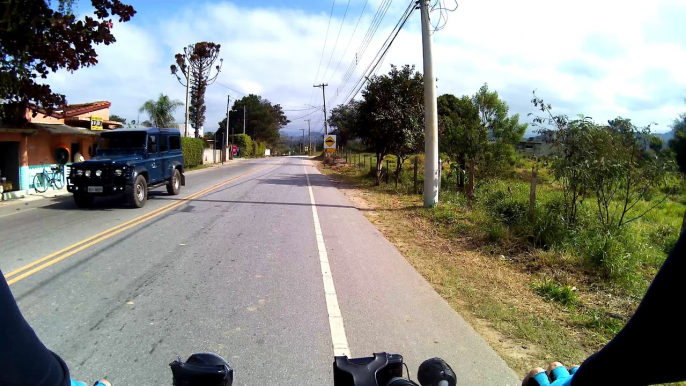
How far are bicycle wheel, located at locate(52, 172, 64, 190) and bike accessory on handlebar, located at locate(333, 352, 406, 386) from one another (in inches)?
773

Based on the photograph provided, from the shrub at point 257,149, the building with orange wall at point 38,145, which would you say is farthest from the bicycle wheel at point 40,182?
the shrub at point 257,149

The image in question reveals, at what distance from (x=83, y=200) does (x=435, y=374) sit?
1295 cm

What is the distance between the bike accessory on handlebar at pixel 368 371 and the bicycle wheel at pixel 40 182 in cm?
1871

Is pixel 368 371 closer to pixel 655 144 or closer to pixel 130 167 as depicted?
pixel 655 144

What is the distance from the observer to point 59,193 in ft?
55.9

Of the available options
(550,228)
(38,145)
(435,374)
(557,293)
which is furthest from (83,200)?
(435,374)

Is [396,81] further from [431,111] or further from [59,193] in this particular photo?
[59,193]

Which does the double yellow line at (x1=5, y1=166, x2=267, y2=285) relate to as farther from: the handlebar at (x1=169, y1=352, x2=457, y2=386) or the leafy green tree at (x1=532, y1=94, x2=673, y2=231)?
the leafy green tree at (x1=532, y1=94, x2=673, y2=231)

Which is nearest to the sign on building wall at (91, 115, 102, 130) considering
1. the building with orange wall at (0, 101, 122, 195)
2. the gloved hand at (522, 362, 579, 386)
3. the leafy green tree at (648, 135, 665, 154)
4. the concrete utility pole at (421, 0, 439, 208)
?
the building with orange wall at (0, 101, 122, 195)

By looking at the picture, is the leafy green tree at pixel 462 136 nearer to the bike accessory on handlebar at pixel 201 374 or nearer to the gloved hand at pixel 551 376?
the gloved hand at pixel 551 376

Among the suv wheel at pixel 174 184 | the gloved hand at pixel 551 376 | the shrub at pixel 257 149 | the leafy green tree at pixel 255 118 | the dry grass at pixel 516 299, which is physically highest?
the leafy green tree at pixel 255 118

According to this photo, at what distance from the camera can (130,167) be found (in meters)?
12.4

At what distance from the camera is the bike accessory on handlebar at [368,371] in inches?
79.2

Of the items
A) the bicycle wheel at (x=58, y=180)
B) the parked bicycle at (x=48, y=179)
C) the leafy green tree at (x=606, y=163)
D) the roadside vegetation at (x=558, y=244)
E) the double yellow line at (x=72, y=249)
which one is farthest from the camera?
the bicycle wheel at (x=58, y=180)
